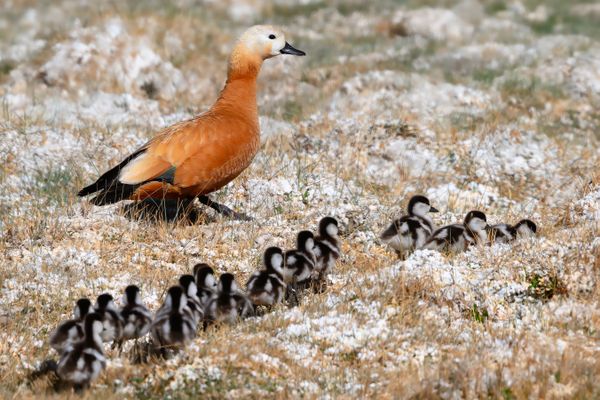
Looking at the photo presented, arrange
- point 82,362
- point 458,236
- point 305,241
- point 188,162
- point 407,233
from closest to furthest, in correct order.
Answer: point 82,362 → point 305,241 → point 458,236 → point 407,233 → point 188,162

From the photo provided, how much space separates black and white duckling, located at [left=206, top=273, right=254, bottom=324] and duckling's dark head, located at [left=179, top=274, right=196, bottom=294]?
20 cm

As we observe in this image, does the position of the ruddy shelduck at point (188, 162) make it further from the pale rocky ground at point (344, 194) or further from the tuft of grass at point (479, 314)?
the tuft of grass at point (479, 314)

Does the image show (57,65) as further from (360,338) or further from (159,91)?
(360,338)

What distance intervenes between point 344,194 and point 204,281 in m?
3.57

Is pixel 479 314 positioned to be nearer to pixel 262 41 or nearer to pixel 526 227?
pixel 526 227

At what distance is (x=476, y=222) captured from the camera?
912 cm

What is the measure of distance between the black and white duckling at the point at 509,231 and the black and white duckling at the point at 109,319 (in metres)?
3.73

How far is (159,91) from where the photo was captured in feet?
57.3

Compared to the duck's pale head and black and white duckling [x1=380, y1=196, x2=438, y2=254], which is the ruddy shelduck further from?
black and white duckling [x1=380, y1=196, x2=438, y2=254]

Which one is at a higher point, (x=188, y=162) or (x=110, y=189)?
(x=188, y=162)

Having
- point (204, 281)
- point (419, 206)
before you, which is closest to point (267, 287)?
point (204, 281)

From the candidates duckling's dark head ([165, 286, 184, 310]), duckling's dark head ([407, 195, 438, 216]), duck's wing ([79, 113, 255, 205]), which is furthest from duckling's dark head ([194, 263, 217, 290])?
duckling's dark head ([407, 195, 438, 216])

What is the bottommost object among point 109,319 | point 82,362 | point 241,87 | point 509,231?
point 82,362

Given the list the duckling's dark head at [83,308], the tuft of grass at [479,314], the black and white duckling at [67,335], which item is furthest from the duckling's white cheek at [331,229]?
the black and white duckling at [67,335]
